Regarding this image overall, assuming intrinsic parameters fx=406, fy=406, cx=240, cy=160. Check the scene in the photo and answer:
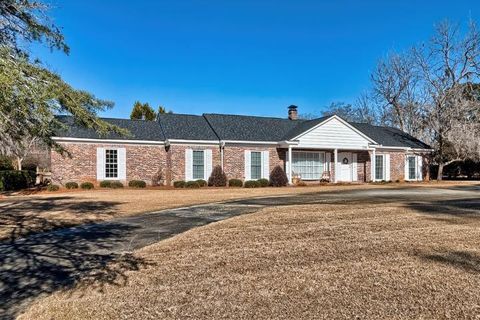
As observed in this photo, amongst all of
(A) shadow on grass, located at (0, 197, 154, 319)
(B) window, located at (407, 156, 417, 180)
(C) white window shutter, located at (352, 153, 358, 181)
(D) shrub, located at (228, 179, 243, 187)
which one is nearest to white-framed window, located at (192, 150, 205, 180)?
(D) shrub, located at (228, 179, 243, 187)

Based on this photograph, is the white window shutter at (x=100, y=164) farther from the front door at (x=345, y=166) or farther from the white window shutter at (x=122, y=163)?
the front door at (x=345, y=166)

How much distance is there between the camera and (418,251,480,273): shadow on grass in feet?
18.3

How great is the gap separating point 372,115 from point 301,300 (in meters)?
51.7

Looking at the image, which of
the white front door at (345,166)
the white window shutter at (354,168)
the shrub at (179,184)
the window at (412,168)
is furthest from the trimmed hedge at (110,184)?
the window at (412,168)

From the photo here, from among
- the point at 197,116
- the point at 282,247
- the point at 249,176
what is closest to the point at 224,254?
the point at 282,247

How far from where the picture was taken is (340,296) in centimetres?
452

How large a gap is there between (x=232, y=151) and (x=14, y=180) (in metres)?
12.4

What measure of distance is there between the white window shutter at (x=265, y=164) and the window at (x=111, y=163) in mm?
8917

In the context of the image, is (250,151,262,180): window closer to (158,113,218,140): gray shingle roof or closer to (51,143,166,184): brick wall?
(158,113,218,140): gray shingle roof

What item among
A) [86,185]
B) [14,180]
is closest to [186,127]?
[86,185]

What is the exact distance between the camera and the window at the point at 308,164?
2689cm

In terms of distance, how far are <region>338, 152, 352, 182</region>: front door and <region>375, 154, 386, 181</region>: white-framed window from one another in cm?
211

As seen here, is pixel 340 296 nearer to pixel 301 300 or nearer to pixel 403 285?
pixel 301 300

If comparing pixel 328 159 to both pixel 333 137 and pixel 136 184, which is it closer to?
pixel 333 137
